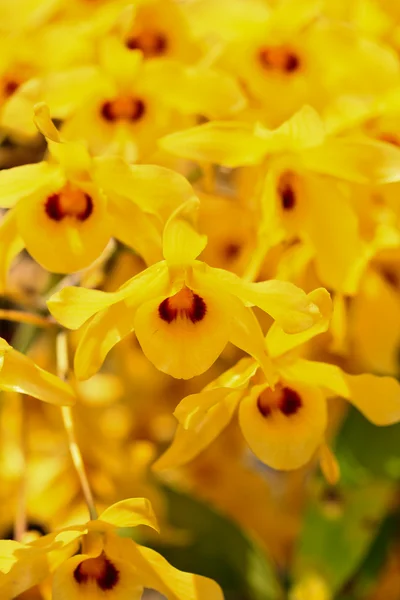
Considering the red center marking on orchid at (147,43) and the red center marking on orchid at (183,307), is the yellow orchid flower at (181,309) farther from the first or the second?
the red center marking on orchid at (147,43)

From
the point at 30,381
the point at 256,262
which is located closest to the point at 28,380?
the point at 30,381

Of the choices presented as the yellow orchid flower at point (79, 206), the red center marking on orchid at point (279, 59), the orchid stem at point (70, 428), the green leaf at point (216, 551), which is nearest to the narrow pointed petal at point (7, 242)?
the yellow orchid flower at point (79, 206)

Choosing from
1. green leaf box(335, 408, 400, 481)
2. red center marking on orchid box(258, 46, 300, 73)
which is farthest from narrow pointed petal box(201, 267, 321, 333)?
green leaf box(335, 408, 400, 481)

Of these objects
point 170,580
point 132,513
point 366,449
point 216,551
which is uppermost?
point 132,513

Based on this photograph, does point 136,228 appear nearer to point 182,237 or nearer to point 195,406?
point 182,237

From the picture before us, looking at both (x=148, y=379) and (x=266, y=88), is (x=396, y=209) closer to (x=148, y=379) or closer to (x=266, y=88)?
(x=266, y=88)

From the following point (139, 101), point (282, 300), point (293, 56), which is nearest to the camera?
point (282, 300)
